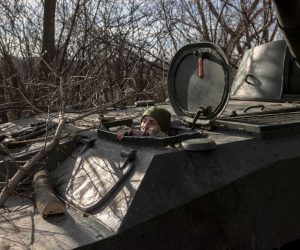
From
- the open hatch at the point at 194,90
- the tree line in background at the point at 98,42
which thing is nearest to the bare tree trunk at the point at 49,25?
the tree line in background at the point at 98,42

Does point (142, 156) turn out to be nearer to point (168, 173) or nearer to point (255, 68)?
point (168, 173)

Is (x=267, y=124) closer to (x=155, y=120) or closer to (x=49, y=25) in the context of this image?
(x=155, y=120)

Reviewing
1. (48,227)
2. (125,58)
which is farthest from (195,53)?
(125,58)

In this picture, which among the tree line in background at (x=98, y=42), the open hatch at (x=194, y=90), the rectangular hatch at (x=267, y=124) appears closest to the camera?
the rectangular hatch at (x=267, y=124)

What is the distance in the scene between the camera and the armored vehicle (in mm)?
2818

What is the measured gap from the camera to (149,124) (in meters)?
3.59

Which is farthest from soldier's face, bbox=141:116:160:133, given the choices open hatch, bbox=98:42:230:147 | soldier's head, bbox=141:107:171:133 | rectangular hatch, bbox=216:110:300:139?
rectangular hatch, bbox=216:110:300:139

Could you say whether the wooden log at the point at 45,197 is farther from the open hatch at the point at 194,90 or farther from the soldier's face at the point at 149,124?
the soldier's face at the point at 149,124

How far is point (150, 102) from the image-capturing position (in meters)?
5.61

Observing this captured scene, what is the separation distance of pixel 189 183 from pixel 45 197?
845 mm

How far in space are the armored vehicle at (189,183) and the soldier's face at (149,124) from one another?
208 mm

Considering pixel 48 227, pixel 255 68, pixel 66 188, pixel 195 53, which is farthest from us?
pixel 255 68

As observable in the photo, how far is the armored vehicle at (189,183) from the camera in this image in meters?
2.82

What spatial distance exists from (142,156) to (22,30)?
28.3 ft
